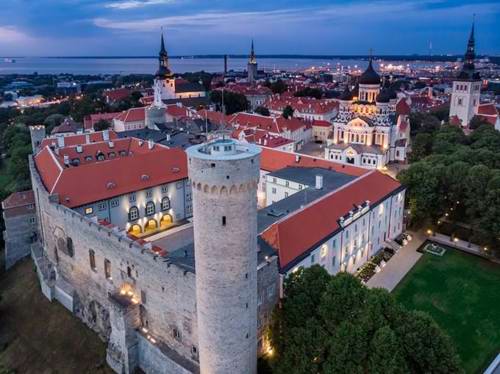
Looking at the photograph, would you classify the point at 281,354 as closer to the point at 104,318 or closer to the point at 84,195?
the point at 104,318

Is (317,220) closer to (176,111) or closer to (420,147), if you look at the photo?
(420,147)

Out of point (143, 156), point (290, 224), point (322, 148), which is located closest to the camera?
point (290, 224)

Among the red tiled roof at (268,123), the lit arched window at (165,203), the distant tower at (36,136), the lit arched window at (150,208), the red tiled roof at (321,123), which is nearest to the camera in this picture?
the lit arched window at (150,208)

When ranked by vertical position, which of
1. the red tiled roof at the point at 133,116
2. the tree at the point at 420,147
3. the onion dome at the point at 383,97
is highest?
the onion dome at the point at 383,97

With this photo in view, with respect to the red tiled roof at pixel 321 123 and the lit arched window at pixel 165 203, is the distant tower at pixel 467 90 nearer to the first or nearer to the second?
the red tiled roof at pixel 321 123

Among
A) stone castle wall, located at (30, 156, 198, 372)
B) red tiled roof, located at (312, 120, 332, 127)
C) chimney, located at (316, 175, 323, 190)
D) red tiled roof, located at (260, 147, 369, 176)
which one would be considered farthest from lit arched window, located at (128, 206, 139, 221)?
red tiled roof, located at (312, 120, 332, 127)

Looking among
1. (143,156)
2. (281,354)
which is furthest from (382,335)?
(143,156)

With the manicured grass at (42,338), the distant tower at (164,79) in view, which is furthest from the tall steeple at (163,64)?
the manicured grass at (42,338)
